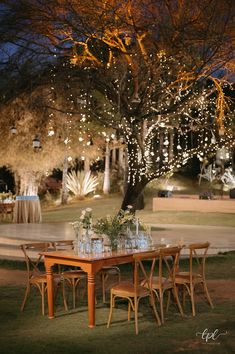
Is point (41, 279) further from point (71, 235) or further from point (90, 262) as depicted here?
point (71, 235)

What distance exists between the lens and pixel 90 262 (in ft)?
22.6

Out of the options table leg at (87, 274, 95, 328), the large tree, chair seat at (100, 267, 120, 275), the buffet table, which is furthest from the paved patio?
table leg at (87, 274, 95, 328)

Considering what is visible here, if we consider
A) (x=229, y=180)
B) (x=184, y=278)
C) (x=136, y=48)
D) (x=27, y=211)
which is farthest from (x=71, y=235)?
(x=229, y=180)

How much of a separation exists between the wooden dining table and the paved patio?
176 inches

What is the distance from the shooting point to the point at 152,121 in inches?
707

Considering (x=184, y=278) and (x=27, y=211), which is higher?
(x=27, y=211)

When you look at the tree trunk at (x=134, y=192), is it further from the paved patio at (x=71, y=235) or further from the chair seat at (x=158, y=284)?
the chair seat at (x=158, y=284)

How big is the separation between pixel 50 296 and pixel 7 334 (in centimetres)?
87

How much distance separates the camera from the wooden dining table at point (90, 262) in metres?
6.88

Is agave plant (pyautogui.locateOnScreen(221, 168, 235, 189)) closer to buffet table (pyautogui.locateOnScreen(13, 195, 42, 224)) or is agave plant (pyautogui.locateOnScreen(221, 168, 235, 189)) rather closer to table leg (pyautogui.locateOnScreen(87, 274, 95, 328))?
buffet table (pyautogui.locateOnScreen(13, 195, 42, 224))

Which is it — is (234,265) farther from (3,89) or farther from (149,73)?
(3,89)

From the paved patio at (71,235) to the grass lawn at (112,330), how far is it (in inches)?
161

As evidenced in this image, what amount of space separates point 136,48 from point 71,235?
5.28m

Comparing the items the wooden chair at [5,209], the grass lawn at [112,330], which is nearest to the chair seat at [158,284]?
the grass lawn at [112,330]
